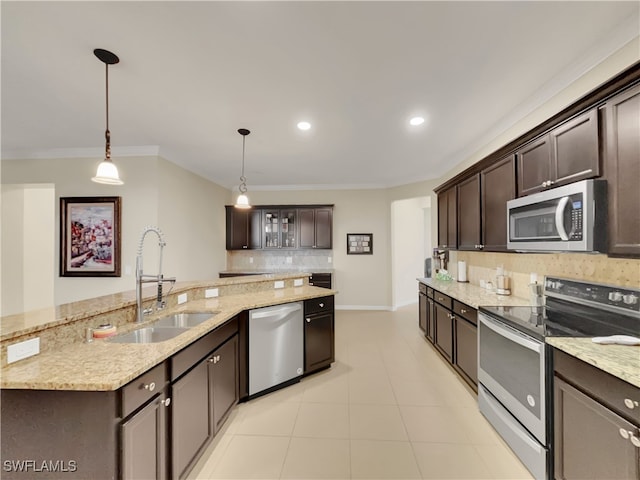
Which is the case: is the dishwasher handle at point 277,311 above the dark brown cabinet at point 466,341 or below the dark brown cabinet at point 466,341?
above

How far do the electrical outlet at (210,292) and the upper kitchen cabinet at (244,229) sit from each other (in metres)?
2.89

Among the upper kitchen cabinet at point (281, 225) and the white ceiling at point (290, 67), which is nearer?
the white ceiling at point (290, 67)

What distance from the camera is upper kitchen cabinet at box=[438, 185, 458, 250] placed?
349 centimetres

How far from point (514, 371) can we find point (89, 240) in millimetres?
4877

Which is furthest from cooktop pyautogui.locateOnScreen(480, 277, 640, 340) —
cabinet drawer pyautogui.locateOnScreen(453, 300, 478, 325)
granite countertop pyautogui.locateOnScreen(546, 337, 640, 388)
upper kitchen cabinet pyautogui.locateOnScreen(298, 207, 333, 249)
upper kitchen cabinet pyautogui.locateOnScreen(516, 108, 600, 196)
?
upper kitchen cabinet pyautogui.locateOnScreen(298, 207, 333, 249)

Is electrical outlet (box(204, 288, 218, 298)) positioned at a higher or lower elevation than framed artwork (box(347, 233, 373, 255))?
lower

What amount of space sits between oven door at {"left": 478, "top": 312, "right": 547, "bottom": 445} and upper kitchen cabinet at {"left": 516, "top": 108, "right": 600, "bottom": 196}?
3.59 feet

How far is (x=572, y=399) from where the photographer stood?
138 centimetres

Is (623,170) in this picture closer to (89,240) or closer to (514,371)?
(514,371)

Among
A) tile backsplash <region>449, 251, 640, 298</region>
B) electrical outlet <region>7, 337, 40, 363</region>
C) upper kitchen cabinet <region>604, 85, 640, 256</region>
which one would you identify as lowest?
electrical outlet <region>7, 337, 40, 363</region>

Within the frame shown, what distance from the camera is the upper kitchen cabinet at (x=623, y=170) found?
1349 mm

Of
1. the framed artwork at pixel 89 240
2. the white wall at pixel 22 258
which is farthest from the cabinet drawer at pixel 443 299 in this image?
the white wall at pixel 22 258

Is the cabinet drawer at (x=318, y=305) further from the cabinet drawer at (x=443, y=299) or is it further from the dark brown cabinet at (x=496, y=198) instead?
the dark brown cabinet at (x=496, y=198)

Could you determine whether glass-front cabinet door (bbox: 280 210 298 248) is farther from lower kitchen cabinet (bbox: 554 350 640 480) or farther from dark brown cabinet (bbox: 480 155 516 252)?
lower kitchen cabinet (bbox: 554 350 640 480)
